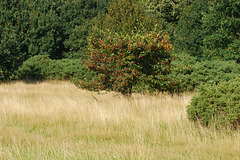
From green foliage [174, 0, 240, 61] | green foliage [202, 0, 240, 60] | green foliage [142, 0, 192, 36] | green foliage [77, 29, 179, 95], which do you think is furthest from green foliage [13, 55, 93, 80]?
green foliage [142, 0, 192, 36]

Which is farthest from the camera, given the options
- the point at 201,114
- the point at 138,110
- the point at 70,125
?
the point at 138,110

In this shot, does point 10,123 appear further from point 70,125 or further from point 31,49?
point 31,49

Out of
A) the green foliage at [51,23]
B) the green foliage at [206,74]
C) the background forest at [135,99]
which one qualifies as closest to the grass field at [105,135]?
the background forest at [135,99]

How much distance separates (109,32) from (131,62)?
3.67 m

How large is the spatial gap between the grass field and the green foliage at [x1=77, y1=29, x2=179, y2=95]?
169 cm

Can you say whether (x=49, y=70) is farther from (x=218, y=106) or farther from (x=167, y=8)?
(x=218, y=106)

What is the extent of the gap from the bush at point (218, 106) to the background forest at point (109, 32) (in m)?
4.77

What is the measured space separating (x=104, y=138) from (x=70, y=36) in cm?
2643

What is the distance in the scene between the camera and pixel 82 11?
105ft

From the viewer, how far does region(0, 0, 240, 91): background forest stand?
1661 cm

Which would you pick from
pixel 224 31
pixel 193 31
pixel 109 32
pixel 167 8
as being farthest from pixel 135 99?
pixel 167 8

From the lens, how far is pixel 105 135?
592 cm

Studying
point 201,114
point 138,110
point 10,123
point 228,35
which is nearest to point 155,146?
point 201,114

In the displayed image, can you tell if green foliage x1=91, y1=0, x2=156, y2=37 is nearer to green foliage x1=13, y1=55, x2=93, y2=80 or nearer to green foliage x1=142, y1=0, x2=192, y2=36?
green foliage x1=13, y1=55, x2=93, y2=80
